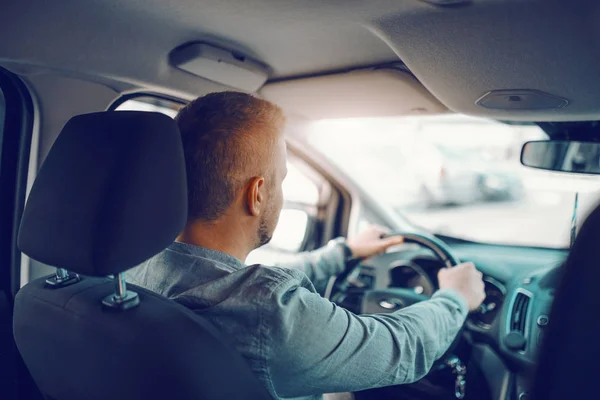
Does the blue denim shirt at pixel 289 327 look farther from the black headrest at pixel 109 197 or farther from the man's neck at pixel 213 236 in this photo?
the black headrest at pixel 109 197

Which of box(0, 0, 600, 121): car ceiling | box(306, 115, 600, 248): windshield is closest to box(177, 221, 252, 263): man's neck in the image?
box(0, 0, 600, 121): car ceiling

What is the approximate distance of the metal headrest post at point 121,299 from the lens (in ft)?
4.11

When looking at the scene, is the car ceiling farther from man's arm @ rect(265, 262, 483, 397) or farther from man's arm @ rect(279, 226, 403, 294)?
man's arm @ rect(265, 262, 483, 397)

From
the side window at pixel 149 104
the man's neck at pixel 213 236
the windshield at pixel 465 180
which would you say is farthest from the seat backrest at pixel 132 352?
the windshield at pixel 465 180

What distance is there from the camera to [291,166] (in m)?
3.40

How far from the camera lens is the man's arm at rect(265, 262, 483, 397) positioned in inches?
50.1

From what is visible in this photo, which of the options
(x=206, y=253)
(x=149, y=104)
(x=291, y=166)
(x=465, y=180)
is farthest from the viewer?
(x=465, y=180)

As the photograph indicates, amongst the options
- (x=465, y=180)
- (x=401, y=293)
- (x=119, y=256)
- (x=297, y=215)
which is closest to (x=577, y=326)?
(x=119, y=256)

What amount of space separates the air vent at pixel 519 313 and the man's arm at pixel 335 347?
0.83 meters

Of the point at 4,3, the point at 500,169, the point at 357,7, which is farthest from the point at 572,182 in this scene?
the point at 500,169

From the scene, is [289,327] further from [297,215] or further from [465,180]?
[465,180]

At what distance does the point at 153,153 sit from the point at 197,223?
34cm

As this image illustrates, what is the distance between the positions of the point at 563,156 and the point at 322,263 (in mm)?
1230

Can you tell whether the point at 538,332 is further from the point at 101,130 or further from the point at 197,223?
the point at 101,130
